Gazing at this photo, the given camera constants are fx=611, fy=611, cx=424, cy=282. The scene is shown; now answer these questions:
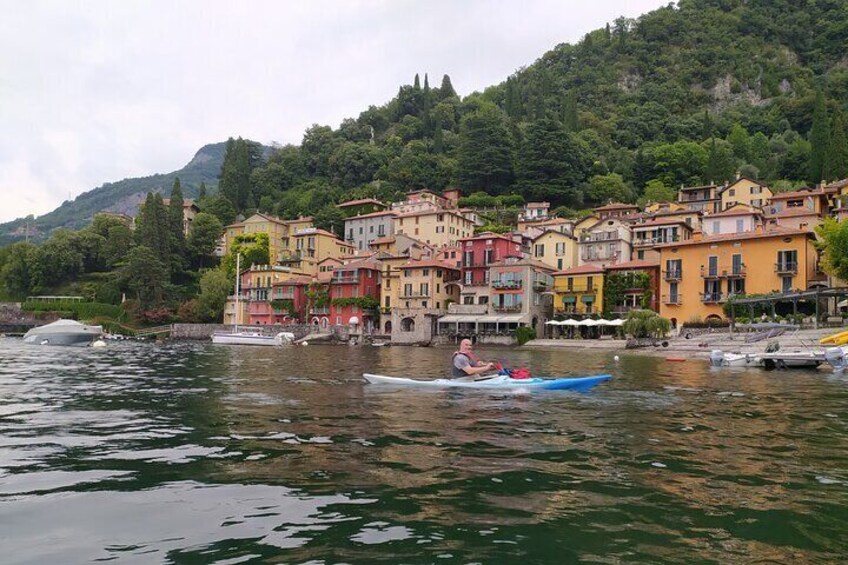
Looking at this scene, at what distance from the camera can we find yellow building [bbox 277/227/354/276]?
8756cm

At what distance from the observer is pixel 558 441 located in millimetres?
11352

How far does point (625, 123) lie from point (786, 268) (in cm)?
8274

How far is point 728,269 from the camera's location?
53000 mm

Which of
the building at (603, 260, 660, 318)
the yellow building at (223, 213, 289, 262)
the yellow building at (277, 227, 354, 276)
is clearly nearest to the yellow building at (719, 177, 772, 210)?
the building at (603, 260, 660, 318)

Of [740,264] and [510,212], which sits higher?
[510,212]

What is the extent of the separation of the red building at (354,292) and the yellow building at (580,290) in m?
22.7

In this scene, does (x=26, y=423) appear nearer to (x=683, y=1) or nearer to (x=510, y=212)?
(x=510, y=212)

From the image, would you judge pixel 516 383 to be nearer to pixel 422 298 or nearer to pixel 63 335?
pixel 63 335

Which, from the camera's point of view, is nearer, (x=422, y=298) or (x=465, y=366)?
(x=465, y=366)

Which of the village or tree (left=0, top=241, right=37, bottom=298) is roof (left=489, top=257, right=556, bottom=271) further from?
tree (left=0, top=241, right=37, bottom=298)

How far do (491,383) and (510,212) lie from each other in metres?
73.9

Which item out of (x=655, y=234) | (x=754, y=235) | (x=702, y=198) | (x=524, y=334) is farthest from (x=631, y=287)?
(x=702, y=198)

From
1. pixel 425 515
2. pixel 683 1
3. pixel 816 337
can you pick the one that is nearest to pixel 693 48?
pixel 683 1

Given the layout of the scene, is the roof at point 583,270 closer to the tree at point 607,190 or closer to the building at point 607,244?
the building at point 607,244
